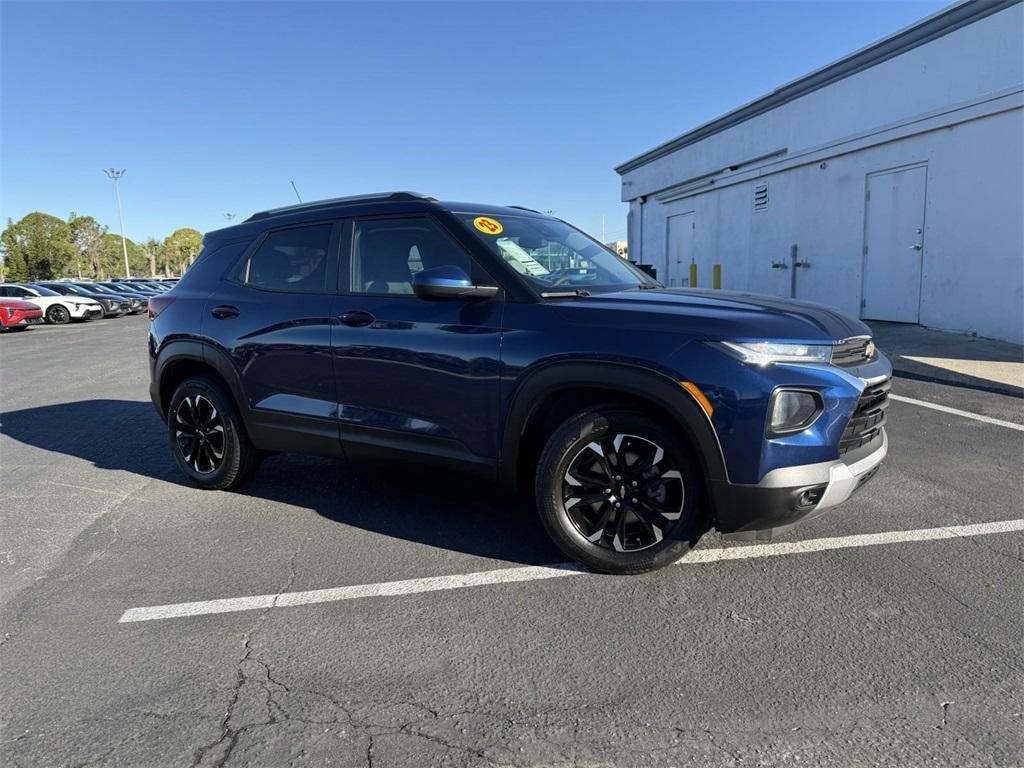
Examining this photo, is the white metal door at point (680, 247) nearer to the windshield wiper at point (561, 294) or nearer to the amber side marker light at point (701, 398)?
the windshield wiper at point (561, 294)

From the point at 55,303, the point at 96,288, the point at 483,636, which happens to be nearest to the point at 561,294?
the point at 483,636

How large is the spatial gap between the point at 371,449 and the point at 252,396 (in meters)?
1.03

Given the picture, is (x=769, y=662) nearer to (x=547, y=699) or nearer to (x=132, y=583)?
(x=547, y=699)

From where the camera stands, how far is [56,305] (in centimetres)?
2634

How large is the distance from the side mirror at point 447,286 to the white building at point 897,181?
399 inches

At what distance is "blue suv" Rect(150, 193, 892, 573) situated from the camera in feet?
9.72

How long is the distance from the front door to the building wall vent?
14622 mm

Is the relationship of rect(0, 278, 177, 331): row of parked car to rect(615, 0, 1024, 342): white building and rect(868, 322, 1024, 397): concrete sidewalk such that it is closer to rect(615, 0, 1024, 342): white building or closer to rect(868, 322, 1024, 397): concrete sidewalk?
rect(615, 0, 1024, 342): white building

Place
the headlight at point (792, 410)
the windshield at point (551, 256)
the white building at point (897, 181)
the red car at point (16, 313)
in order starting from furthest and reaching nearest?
the red car at point (16, 313), the white building at point (897, 181), the windshield at point (551, 256), the headlight at point (792, 410)

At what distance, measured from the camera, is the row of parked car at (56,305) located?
76.0 ft

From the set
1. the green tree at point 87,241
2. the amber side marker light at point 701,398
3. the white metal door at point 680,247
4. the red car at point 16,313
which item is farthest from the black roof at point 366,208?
the green tree at point 87,241

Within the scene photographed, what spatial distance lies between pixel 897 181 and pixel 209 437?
1240 centimetres

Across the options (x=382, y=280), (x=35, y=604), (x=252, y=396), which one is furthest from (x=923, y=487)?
(x=35, y=604)

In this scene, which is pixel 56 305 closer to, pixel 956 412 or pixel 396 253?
pixel 396 253
